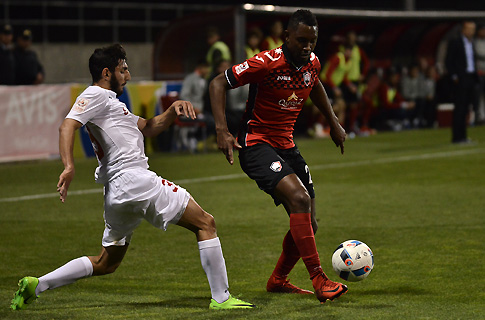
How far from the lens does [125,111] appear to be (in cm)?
537

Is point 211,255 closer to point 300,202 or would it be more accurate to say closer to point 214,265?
point 214,265

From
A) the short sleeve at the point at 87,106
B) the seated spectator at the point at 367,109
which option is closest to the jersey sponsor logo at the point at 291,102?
the short sleeve at the point at 87,106

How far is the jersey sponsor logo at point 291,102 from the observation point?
5.85 metres

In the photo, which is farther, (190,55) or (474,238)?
(190,55)

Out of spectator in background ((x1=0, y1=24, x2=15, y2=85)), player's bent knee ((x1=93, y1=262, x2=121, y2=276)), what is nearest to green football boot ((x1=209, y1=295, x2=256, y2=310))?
player's bent knee ((x1=93, y1=262, x2=121, y2=276))

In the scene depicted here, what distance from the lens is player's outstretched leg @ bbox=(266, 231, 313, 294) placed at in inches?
232

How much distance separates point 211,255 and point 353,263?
1030 mm

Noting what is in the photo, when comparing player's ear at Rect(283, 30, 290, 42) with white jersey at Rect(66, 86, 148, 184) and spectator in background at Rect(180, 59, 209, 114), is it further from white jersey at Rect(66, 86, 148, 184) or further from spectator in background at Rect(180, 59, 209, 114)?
spectator in background at Rect(180, 59, 209, 114)

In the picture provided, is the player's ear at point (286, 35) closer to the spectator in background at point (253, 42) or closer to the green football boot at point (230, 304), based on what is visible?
the green football boot at point (230, 304)

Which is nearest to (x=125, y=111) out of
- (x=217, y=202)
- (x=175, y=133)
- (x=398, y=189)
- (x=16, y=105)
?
(x=217, y=202)

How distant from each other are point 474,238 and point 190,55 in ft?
40.8

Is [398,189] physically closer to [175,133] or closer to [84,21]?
[175,133]

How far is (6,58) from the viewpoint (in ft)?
49.9

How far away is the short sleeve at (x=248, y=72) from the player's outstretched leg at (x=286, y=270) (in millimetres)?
1064
